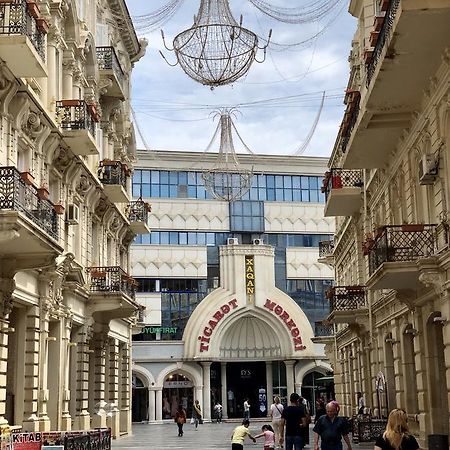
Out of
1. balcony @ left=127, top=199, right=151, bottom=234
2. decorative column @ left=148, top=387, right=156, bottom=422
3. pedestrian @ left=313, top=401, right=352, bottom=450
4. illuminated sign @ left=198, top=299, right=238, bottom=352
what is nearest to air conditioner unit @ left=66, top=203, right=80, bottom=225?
balcony @ left=127, top=199, right=151, bottom=234

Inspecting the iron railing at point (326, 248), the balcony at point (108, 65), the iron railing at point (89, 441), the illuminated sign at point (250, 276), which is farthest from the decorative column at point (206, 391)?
the iron railing at point (89, 441)

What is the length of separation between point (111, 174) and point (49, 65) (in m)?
7.12

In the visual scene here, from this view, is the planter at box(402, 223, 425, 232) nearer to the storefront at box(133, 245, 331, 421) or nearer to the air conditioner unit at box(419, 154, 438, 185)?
the air conditioner unit at box(419, 154, 438, 185)

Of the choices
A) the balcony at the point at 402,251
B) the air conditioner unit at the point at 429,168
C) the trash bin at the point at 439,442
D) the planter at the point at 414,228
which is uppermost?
the air conditioner unit at the point at 429,168

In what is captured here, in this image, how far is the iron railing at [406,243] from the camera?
17.9 metres

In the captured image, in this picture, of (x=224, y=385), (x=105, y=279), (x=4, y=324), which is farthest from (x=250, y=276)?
(x=4, y=324)

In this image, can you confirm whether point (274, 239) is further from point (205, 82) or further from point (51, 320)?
point (205, 82)

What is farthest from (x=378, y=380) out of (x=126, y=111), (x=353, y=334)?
(x=126, y=111)

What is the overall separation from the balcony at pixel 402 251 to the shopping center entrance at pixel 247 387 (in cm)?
3699

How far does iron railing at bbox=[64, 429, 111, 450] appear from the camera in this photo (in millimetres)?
16317

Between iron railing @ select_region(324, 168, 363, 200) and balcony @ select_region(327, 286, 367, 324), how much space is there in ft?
13.0

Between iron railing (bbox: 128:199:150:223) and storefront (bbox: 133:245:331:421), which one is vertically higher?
iron railing (bbox: 128:199:150:223)

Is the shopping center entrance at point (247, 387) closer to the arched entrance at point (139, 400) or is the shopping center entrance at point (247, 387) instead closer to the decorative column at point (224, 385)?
the decorative column at point (224, 385)

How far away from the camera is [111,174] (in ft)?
97.0
